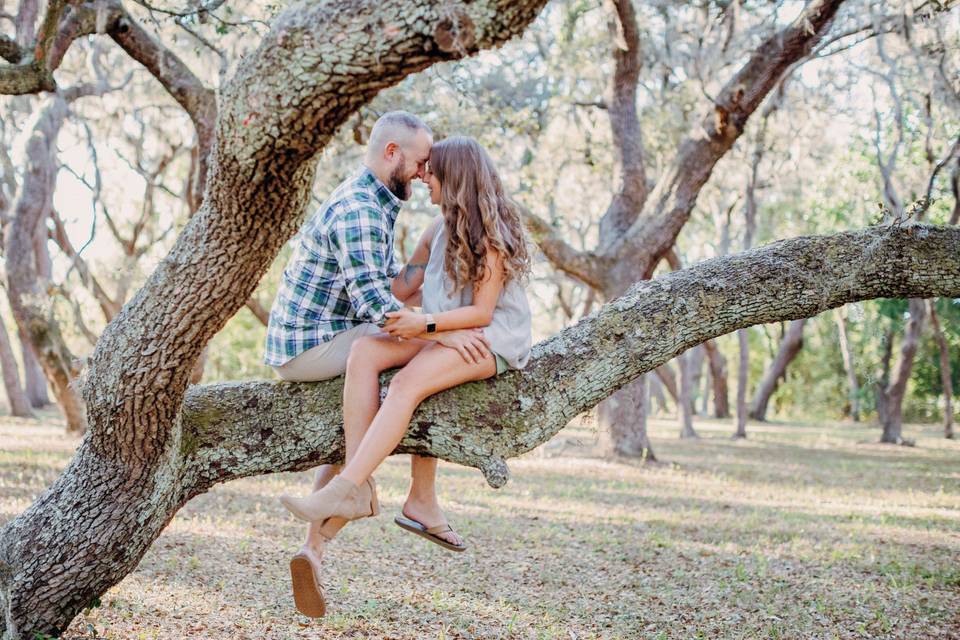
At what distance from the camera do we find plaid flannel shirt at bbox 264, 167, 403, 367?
3.53 m

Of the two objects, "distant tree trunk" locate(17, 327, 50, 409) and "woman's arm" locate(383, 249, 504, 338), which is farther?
"distant tree trunk" locate(17, 327, 50, 409)

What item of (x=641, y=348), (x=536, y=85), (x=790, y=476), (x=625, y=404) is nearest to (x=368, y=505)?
(x=641, y=348)

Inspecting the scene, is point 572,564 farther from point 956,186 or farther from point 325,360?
point 956,186

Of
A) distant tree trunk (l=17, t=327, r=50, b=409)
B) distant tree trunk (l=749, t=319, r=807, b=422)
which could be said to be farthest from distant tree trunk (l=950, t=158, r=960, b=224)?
distant tree trunk (l=17, t=327, r=50, b=409)

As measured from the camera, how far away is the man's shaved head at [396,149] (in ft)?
12.4

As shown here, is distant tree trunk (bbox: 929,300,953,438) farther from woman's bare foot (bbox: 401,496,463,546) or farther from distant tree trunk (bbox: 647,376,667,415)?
woman's bare foot (bbox: 401,496,463,546)

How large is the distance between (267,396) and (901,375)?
15323 millimetres

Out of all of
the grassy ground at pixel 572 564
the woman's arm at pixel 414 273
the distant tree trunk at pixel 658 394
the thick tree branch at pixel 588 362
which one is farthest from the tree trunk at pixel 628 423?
the distant tree trunk at pixel 658 394

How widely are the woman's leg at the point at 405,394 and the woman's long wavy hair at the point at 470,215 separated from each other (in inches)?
14.1

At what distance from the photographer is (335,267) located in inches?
147

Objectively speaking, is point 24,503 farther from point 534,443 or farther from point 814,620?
point 814,620

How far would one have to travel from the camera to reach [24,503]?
6953 mm

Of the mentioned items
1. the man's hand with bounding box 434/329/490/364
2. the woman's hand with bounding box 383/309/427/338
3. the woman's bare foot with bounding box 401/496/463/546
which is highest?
the woman's hand with bounding box 383/309/427/338

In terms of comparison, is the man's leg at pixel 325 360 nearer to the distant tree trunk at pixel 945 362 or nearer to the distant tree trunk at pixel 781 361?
the distant tree trunk at pixel 945 362
